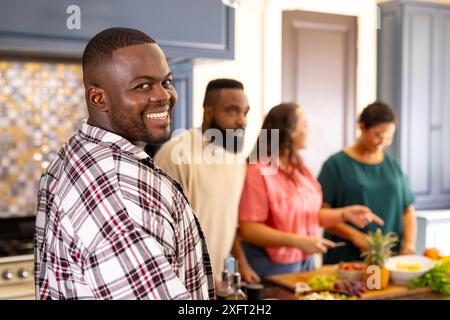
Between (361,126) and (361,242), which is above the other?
(361,126)

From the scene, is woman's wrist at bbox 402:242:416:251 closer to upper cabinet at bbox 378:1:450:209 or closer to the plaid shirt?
upper cabinet at bbox 378:1:450:209

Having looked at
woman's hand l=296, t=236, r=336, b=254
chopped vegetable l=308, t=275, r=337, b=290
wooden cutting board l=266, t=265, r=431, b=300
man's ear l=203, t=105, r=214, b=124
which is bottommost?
chopped vegetable l=308, t=275, r=337, b=290

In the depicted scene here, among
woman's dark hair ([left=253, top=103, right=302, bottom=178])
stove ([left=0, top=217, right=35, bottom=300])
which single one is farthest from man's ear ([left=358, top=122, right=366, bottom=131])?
stove ([left=0, top=217, right=35, bottom=300])

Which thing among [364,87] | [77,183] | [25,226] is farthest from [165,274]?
[25,226]

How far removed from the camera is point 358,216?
2.54ft

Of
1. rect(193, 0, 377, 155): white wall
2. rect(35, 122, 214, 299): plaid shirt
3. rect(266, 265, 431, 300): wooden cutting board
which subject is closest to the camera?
rect(35, 122, 214, 299): plaid shirt

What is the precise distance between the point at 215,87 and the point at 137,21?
0.07 metres

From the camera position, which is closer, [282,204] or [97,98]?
[97,98]

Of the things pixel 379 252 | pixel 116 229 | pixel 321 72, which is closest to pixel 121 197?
pixel 116 229

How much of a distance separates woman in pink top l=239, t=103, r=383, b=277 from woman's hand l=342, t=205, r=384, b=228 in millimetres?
55

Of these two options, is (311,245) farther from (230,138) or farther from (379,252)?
(230,138)

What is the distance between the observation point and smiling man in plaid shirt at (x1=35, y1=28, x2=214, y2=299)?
0.99ft

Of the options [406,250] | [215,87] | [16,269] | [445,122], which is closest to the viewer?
[215,87]

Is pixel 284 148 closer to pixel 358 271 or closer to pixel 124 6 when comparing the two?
pixel 124 6
